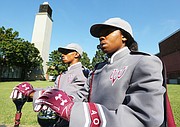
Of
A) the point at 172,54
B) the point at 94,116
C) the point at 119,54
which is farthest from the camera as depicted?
the point at 172,54

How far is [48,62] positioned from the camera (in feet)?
146

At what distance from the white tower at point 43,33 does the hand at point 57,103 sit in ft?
152

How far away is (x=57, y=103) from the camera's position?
1.03 metres

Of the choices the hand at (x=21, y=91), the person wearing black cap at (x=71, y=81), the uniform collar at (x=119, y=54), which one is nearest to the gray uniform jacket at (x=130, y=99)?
the uniform collar at (x=119, y=54)

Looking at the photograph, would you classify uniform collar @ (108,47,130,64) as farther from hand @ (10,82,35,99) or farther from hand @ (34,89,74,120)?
hand @ (10,82,35,99)

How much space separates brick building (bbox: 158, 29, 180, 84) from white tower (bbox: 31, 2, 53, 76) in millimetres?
30882

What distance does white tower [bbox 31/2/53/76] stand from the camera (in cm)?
4638

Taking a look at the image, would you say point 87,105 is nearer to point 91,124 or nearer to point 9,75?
point 91,124

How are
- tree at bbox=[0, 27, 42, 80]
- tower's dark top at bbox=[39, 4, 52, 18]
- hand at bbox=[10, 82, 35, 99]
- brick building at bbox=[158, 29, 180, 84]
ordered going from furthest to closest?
1. tower's dark top at bbox=[39, 4, 52, 18]
2. brick building at bbox=[158, 29, 180, 84]
3. tree at bbox=[0, 27, 42, 80]
4. hand at bbox=[10, 82, 35, 99]

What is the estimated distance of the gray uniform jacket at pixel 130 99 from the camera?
957mm

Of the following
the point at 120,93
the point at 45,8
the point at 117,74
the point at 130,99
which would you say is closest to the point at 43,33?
the point at 45,8

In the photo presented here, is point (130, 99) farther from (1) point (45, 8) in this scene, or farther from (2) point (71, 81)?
(1) point (45, 8)

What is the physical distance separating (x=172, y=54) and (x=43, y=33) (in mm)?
32909

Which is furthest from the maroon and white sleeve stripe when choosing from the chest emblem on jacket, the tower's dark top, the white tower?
the tower's dark top
